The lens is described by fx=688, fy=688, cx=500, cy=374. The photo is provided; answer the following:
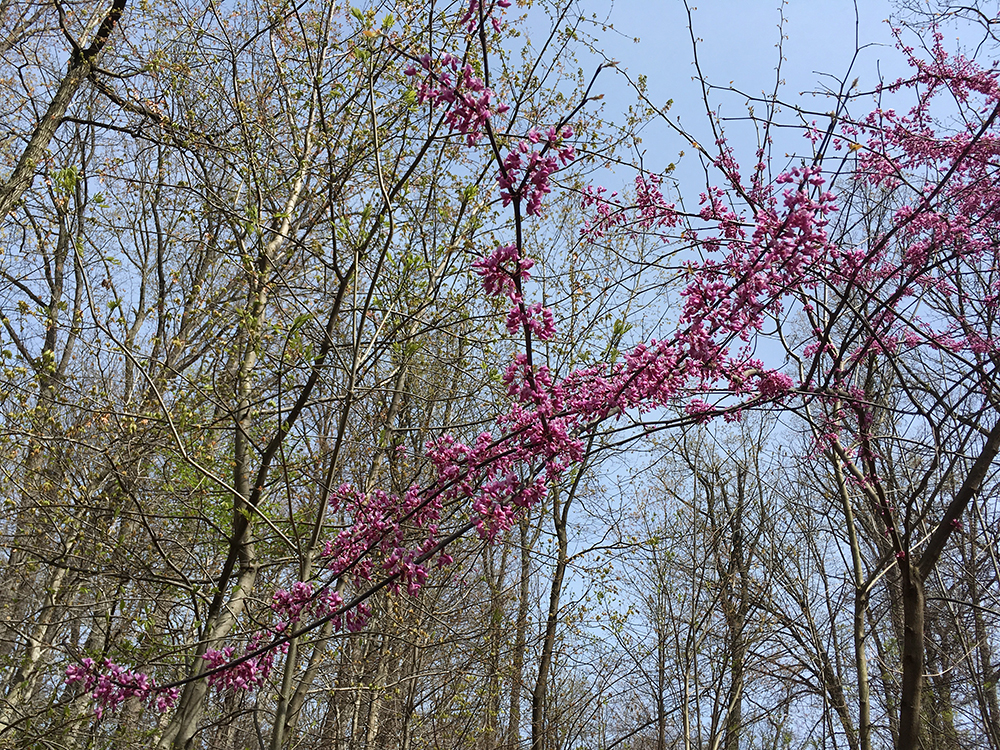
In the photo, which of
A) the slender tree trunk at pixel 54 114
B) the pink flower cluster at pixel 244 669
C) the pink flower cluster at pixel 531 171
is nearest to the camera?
the pink flower cluster at pixel 531 171

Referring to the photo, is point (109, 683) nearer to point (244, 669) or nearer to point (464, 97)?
point (244, 669)

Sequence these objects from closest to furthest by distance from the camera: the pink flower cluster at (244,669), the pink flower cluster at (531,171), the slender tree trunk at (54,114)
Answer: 1. the pink flower cluster at (531,171)
2. the pink flower cluster at (244,669)
3. the slender tree trunk at (54,114)

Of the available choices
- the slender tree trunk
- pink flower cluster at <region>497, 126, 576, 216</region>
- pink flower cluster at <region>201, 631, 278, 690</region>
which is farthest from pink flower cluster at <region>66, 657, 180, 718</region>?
the slender tree trunk

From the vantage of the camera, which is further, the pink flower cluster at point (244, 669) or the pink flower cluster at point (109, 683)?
the pink flower cluster at point (244, 669)

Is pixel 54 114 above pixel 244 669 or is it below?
above

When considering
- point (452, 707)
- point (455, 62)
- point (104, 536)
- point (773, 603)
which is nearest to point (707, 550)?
point (773, 603)

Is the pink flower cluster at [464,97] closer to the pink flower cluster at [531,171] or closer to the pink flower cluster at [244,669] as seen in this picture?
the pink flower cluster at [531,171]

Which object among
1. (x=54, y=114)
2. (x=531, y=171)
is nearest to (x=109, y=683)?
(x=531, y=171)

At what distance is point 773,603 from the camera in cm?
1001

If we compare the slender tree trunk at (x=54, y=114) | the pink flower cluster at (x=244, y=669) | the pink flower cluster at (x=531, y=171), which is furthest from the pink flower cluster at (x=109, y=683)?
the slender tree trunk at (x=54, y=114)

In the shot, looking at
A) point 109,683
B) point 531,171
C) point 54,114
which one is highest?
point 54,114

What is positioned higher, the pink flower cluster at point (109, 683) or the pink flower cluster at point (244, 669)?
the pink flower cluster at point (244, 669)

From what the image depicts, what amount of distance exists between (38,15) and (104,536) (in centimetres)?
765

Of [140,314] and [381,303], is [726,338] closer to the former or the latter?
[381,303]
